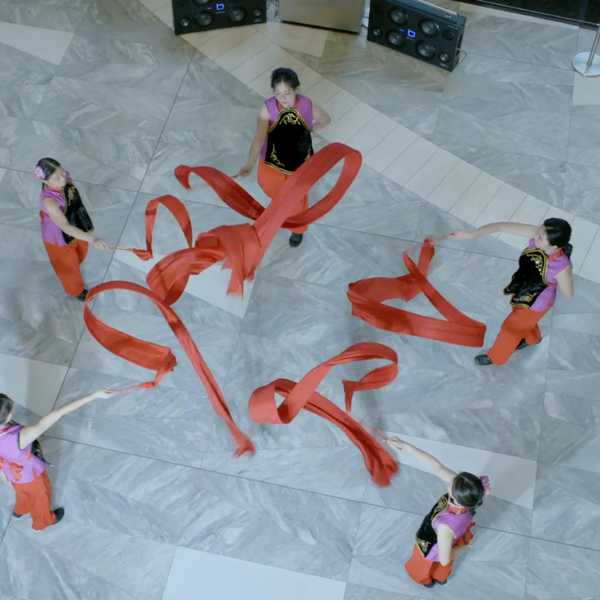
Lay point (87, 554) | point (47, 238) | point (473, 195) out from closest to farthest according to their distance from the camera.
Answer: point (87, 554) < point (47, 238) < point (473, 195)

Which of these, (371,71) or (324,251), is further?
(371,71)

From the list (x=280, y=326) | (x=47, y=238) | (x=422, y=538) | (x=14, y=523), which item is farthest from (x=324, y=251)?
(x=14, y=523)

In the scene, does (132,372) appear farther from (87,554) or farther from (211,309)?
(87,554)

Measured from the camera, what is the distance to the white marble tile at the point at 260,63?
6.84 metres

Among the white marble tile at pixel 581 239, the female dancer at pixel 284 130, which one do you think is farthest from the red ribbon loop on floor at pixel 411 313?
the white marble tile at pixel 581 239

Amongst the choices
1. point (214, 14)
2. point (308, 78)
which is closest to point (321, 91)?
point (308, 78)

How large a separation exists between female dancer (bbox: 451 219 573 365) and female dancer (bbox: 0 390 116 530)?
2.30m

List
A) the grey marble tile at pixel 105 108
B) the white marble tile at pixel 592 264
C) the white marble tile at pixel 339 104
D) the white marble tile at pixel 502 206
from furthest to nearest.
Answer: the white marble tile at pixel 339 104 < the grey marble tile at pixel 105 108 < the white marble tile at pixel 502 206 < the white marble tile at pixel 592 264

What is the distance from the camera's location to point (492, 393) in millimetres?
5305

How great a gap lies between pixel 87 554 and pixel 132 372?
1115 mm

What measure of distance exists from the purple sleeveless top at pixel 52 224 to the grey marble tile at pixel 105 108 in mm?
1608

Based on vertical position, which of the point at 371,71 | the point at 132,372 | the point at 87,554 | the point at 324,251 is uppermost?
the point at 371,71

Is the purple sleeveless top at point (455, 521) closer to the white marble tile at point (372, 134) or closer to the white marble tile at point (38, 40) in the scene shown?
the white marble tile at point (372, 134)

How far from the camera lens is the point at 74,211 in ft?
16.5
